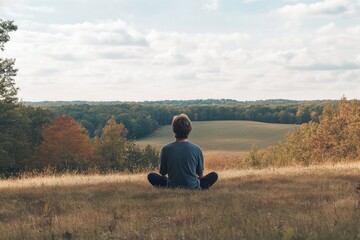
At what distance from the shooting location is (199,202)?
7102 millimetres

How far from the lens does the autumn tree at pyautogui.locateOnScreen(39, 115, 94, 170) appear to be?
159 ft

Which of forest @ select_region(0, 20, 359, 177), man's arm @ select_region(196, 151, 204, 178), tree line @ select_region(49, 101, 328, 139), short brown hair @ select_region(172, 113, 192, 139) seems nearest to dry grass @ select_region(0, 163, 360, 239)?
man's arm @ select_region(196, 151, 204, 178)

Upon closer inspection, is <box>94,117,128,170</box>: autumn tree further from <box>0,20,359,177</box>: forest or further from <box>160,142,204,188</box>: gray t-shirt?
<box>160,142,204,188</box>: gray t-shirt

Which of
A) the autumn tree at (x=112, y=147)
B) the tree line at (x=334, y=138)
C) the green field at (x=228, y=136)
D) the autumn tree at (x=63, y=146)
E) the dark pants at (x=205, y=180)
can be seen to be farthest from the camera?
the green field at (x=228, y=136)

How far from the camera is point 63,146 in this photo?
1973 inches

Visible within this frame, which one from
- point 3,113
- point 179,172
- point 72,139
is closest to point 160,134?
point 72,139

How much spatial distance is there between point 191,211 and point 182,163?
92.2 inches

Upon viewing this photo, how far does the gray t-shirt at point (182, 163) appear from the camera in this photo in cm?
839

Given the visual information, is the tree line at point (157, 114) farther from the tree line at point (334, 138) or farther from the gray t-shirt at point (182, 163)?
the gray t-shirt at point (182, 163)

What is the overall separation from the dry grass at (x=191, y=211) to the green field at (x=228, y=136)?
81.7m

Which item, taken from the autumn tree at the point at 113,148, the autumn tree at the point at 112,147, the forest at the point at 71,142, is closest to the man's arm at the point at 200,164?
the forest at the point at 71,142

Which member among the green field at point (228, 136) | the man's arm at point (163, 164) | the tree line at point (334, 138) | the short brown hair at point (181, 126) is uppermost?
the short brown hair at point (181, 126)

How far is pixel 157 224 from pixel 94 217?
1.12m

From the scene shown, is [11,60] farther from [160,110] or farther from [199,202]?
[160,110]
